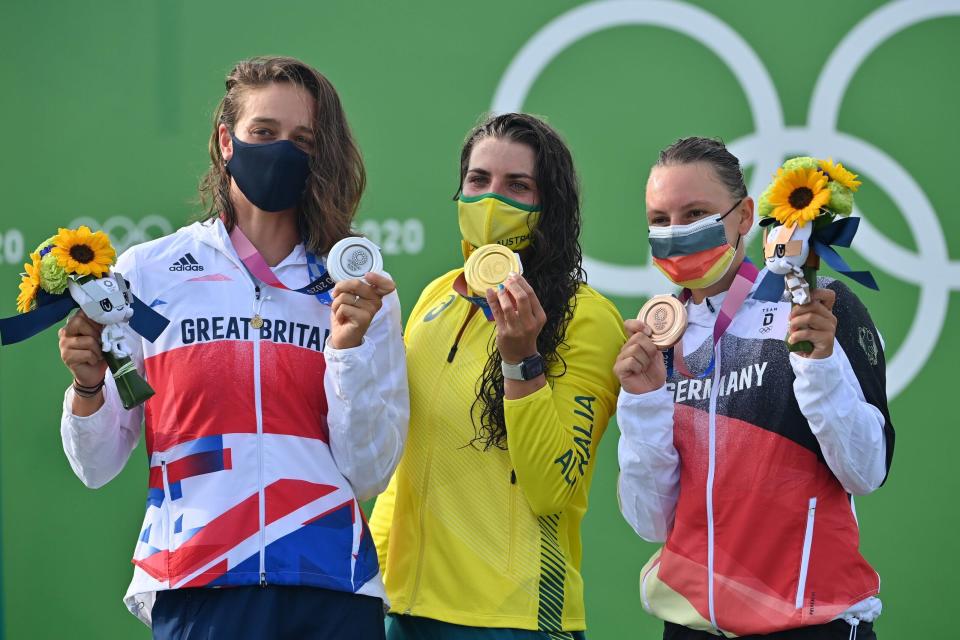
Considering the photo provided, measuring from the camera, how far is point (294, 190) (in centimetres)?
289

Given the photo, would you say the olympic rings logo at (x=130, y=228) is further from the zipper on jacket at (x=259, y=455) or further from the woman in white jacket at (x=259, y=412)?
the zipper on jacket at (x=259, y=455)

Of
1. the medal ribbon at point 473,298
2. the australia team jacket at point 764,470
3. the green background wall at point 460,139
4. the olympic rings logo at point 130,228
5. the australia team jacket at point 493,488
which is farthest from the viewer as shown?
the olympic rings logo at point 130,228

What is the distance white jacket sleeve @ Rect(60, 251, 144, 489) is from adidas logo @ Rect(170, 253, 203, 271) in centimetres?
10

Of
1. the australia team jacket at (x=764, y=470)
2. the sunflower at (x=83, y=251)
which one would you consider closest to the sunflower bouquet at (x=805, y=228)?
the australia team jacket at (x=764, y=470)

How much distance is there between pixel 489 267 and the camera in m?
2.85

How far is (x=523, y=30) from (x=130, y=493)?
2.56 meters

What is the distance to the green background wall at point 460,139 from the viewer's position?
172 inches

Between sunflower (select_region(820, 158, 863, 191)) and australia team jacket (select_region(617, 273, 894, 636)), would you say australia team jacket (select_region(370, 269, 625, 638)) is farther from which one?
sunflower (select_region(820, 158, 863, 191))

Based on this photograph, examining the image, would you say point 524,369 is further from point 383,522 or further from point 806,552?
point 806,552

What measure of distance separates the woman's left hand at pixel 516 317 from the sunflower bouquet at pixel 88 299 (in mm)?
771

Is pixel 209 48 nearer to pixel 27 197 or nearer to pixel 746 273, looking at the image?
pixel 27 197

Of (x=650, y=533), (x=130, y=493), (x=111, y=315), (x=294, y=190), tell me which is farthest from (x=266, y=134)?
(x=130, y=493)

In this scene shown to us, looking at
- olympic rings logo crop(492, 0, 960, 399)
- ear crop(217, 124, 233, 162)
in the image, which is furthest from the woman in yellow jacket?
olympic rings logo crop(492, 0, 960, 399)

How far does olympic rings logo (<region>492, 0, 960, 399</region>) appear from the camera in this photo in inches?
172
